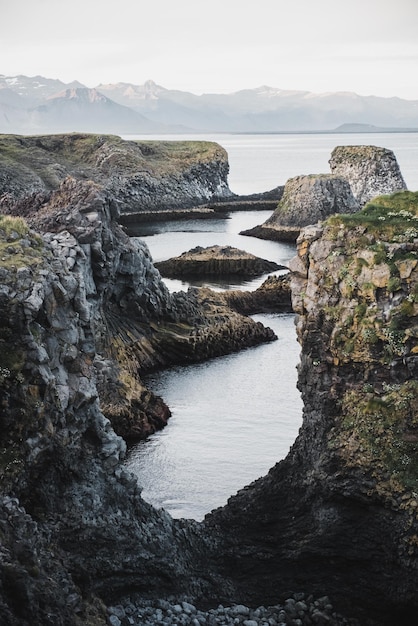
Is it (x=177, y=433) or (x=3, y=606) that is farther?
(x=177, y=433)

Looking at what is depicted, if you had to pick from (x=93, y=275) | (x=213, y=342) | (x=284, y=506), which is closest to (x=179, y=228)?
(x=213, y=342)

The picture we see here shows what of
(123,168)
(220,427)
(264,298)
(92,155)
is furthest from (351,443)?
(92,155)

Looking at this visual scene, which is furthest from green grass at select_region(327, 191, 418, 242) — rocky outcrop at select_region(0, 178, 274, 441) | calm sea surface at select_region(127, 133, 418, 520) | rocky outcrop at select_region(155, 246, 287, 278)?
rocky outcrop at select_region(155, 246, 287, 278)

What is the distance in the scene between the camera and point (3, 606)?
16.5 m

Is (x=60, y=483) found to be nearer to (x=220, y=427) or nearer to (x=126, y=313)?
(x=220, y=427)

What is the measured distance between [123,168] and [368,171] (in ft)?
164

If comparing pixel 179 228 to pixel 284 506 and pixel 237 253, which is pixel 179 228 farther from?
pixel 284 506

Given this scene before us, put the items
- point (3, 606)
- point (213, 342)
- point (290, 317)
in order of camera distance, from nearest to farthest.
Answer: point (3, 606) < point (213, 342) < point (290, 317)

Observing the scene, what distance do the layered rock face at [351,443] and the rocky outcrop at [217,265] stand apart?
2189 inches

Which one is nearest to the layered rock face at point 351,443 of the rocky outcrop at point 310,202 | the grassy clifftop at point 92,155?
the rocky outcrop at point 310,202

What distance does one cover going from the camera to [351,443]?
24.4 m

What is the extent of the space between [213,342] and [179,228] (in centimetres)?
7557

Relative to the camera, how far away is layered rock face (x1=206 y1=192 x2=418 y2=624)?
23.2 meters

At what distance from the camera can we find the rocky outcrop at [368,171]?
127m
